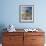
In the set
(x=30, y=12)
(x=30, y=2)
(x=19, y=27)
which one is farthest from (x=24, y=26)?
(x=30, y=2)

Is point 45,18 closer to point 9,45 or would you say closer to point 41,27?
point 41,27

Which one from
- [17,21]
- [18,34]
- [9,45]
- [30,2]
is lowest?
[9,45]

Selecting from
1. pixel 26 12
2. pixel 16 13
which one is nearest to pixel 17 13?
pixel 16 13

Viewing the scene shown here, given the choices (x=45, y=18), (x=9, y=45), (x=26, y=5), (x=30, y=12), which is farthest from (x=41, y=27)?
(x=9, y=45)

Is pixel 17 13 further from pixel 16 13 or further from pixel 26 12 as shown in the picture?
pixel 26 12

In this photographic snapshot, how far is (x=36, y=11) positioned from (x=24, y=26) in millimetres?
622

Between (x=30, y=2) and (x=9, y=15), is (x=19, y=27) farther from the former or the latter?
(x=30, y=2)

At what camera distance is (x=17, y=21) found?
411cm

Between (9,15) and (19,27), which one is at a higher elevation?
(9,15)

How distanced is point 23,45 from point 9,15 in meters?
1.09

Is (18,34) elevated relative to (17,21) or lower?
lower

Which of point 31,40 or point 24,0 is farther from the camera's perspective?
point 24,0

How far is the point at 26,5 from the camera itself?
4078mm

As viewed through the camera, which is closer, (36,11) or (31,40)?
(31,40)
